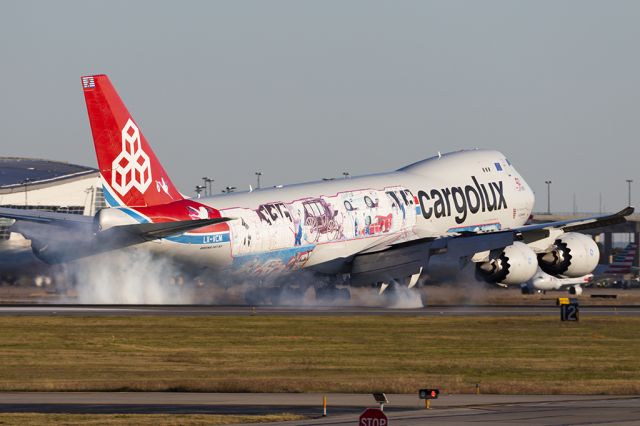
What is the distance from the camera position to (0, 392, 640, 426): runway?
23.6m

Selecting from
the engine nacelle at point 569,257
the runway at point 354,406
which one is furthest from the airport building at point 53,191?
the runway at point 354,406

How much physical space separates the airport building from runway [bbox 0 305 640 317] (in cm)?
7759

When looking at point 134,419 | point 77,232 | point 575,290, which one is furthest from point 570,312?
point 575,290

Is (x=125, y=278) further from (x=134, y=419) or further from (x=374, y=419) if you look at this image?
(x=374, y=419)

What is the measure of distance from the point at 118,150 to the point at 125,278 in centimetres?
628

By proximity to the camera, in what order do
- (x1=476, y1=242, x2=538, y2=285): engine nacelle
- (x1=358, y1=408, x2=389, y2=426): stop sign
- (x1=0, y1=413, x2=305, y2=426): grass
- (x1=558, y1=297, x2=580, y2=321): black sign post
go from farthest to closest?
(x1=476, y1=242, x2=538, y2=285): engine nacelle → (x1=558, y1=297, x2=580, y2=321): black sign post → (x1=0, y1=413, x2=305, y2=426): grass → (x1=358, y1=408, x2=389, y2=426): stop sign

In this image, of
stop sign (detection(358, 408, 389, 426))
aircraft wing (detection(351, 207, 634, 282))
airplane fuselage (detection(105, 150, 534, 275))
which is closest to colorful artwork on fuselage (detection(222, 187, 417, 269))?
airplane fuselage (detection(105, 150, 534, 275))

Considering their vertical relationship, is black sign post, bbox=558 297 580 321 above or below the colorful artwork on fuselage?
below

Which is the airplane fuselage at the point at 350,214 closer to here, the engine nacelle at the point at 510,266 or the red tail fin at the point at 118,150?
the red tail fin at the point at 118,150

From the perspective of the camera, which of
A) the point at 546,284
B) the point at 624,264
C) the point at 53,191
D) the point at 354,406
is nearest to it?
the point at 354,406

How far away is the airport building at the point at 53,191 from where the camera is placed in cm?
13575

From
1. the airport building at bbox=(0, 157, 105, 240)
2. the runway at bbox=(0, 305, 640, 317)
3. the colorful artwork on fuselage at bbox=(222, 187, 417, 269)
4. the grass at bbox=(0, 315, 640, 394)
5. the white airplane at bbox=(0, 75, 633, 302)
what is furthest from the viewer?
the airport building at bbox=(0, 157, 105, 240)

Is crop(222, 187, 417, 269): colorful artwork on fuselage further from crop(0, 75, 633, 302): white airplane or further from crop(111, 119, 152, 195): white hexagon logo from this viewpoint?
crop(111, 119, 152, 195): white hexagon logo

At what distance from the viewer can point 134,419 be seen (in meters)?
24.2
